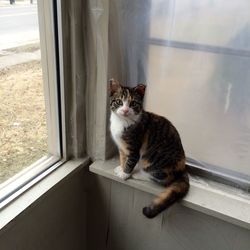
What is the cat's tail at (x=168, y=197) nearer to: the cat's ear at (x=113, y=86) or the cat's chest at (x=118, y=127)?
the cat's chest at (x=118, y=127)

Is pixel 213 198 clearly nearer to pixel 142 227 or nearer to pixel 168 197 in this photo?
pixel 168 197

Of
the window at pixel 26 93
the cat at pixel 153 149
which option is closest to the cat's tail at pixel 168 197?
the cat at pixel 153 149

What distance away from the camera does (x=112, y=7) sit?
88 cm

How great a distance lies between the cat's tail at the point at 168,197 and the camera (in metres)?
0.90

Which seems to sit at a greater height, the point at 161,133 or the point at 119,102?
the point at 119,102

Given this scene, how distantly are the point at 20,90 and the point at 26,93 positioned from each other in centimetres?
3

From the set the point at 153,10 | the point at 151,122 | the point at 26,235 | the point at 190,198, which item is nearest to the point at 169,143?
the point at 151,122

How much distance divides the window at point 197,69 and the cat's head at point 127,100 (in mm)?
103

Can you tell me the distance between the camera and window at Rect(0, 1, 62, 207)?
810 mm

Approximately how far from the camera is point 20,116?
917 mm

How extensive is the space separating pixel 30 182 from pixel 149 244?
0.54 meters

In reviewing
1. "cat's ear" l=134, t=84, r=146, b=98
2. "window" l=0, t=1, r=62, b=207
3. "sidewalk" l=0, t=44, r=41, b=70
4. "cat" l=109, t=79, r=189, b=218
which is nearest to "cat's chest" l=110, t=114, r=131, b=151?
"cat" l=109, t=79, r=189, b=218

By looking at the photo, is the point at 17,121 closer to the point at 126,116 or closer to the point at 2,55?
the point at 2,55

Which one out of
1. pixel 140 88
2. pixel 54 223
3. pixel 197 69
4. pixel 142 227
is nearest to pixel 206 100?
pixel 197 69
